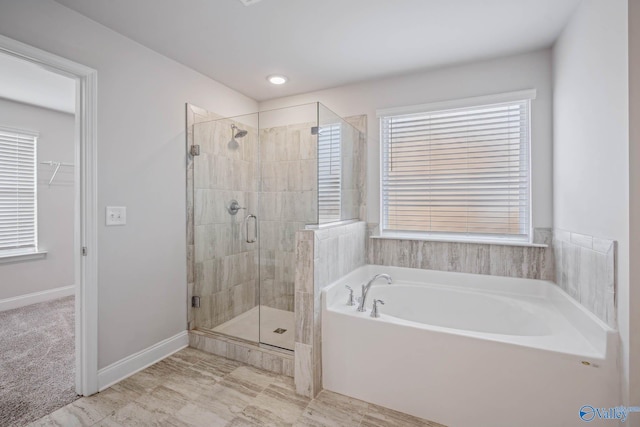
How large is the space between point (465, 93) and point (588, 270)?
160 cm

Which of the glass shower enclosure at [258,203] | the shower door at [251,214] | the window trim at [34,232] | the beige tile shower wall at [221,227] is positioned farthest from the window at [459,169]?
the window trim at [34,232]

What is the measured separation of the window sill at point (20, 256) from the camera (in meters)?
3.34

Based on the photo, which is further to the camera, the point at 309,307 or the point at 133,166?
the point at 133,166

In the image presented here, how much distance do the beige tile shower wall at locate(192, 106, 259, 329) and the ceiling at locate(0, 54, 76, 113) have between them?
130cm

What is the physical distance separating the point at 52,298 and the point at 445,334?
15.4ft

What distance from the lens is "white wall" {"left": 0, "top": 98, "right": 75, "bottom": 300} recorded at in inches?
135

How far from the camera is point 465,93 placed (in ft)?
8.13

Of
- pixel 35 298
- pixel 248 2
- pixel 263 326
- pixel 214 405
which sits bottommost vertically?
pixel 214 405

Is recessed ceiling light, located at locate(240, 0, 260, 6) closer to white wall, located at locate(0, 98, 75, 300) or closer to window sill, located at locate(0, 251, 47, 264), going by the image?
white wall, located at locate(0, 98, 75, 300)

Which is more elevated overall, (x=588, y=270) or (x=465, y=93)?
(x=465, y=93)

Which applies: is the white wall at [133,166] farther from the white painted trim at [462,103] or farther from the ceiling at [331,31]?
the white painted trim at [462,103]

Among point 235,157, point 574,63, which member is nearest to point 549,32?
point 574,63

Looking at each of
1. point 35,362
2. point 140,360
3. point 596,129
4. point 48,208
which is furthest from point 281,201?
point 48,208

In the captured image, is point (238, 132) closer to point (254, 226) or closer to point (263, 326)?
point (254, 226)
